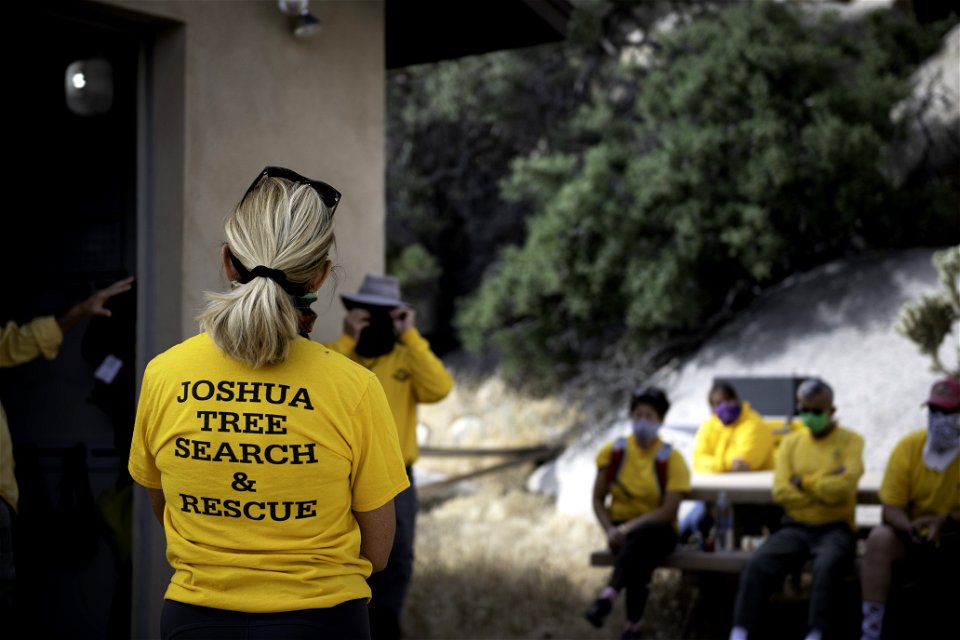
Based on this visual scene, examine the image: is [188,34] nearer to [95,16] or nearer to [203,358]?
[95,16]

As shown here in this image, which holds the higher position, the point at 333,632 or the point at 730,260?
the point at 730,260

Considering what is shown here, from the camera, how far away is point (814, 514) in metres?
6.12

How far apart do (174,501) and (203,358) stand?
Result: 319 mm

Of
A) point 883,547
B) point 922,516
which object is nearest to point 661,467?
point 883,547

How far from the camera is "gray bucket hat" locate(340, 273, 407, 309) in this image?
528 cm

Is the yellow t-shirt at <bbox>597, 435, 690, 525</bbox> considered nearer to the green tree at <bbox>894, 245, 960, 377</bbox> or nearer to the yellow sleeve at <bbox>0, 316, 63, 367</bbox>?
the yellow sleeve at <bbox>0, 316, 63, 367</bbox>

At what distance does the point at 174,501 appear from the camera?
7.79 ft

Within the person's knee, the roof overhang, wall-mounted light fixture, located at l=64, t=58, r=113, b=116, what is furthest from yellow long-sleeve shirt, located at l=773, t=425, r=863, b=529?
wall-mounted light fixture, located at l=64, t=58, r=113, b=116

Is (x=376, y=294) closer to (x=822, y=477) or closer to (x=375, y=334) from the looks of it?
(x=375, y=334)

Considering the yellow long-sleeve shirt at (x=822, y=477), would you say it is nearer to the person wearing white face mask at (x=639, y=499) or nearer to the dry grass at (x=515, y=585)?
the person wearing white face mask at (x=639, y=499)

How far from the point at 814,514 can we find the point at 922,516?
566 millimetres

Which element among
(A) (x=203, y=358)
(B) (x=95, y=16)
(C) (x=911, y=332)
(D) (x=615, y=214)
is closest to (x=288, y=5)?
(B) (x=95, y=16)

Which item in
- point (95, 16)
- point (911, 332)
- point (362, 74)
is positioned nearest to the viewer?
point (95, 16)

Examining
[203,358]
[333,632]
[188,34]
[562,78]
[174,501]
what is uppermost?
[562,78]
